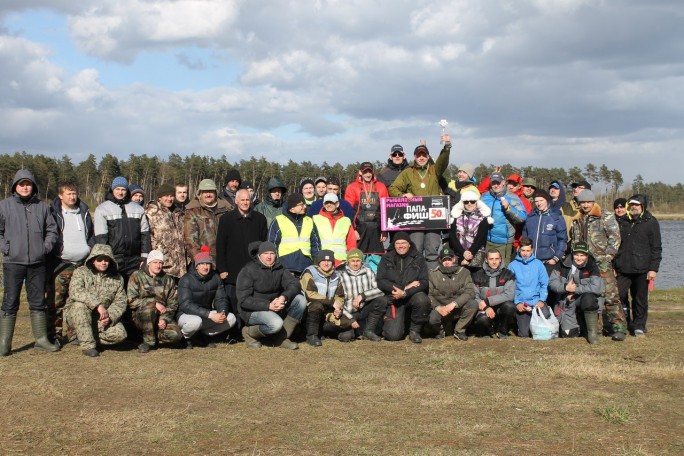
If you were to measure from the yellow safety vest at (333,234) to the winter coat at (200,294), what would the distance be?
5.62ft

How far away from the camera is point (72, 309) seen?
8.48 meters

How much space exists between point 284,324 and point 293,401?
2.92 metres

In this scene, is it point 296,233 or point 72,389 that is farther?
point 296,233

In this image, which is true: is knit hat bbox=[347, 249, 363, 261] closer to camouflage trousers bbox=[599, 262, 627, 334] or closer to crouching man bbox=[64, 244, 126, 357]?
crouching man bbox=[64, 244, 126, 357]

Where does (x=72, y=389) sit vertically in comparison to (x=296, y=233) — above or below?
below

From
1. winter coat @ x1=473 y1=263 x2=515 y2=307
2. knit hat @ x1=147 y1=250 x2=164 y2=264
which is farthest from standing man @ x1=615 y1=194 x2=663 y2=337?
knit hat @ x1=147 y1=250 x2=164 y2=264

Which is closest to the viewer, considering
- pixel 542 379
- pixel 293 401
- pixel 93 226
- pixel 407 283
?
pixel 293 401

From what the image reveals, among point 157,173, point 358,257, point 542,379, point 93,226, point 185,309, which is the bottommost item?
point 542,379

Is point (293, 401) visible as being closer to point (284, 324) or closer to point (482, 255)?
point (284, 324)

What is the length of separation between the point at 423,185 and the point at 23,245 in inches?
237

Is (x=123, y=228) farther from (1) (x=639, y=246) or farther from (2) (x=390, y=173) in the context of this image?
(1) (x=639, y=246)

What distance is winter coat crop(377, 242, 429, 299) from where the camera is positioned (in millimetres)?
9617

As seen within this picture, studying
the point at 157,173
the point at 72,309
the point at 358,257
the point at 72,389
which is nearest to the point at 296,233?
the point at 358,257

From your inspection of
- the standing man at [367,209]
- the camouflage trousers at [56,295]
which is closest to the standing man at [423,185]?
the standing man at [367,209]
